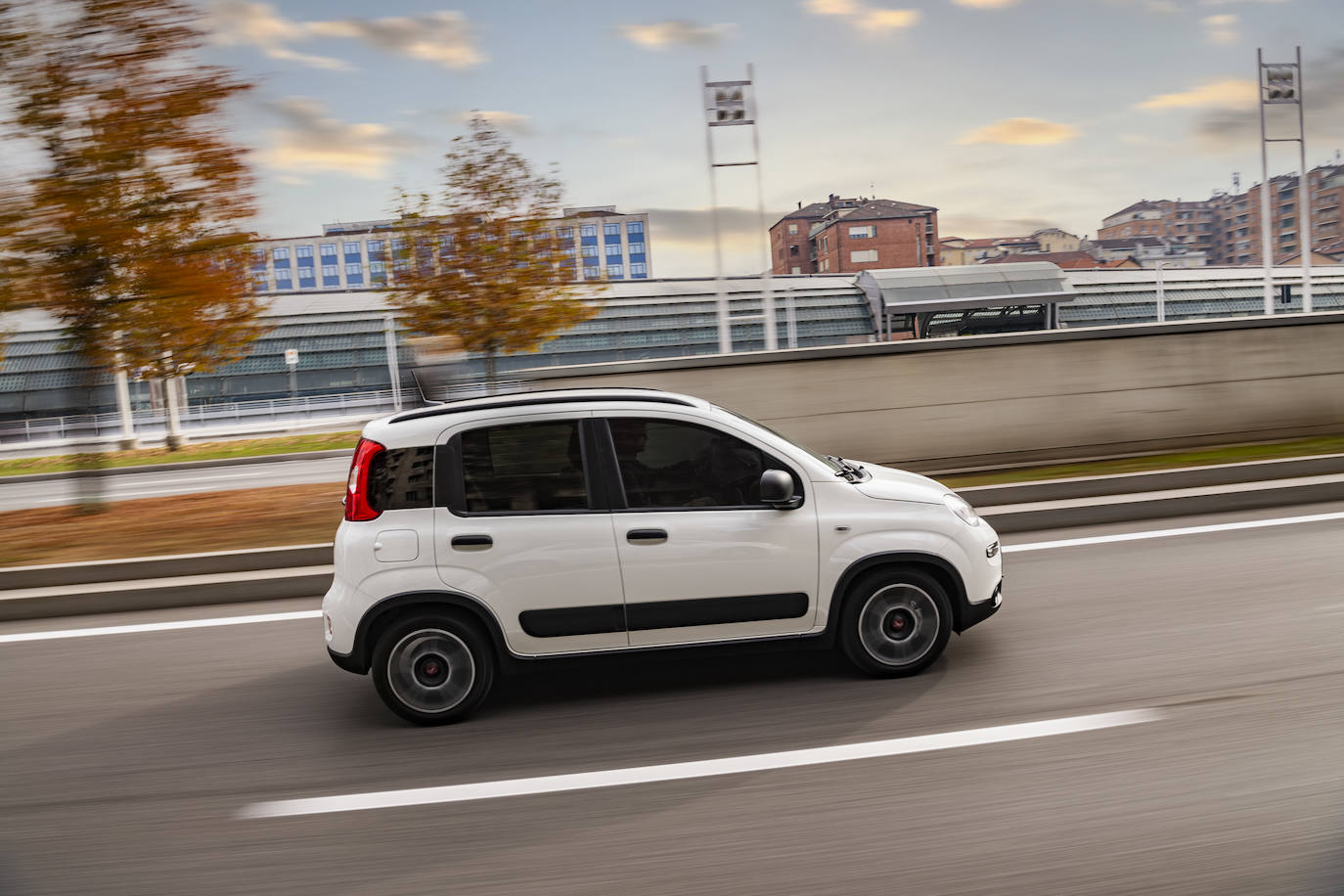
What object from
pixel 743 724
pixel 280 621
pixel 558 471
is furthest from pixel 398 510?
pixel 280 621

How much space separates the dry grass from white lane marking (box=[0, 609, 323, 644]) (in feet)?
5.09

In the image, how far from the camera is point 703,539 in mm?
5020

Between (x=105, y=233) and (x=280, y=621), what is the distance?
6196mm

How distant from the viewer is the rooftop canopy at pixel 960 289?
183ft

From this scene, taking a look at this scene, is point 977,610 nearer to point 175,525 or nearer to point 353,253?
point 175,525

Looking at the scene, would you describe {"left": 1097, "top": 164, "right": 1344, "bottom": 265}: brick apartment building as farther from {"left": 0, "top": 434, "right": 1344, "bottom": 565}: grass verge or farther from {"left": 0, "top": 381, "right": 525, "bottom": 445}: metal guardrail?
{"left": 0, "top": 434, "right": 1344, "bottom": 565}: grass verge

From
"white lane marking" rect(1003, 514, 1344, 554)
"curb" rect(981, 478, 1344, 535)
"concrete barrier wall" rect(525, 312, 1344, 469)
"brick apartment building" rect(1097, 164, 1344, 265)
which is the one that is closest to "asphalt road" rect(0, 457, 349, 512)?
"concrete barrier wall" rect(525, 312, 1344, 469)

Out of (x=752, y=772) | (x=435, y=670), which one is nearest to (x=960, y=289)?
(x=435, y=670)

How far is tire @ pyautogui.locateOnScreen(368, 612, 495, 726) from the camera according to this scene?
16.4ft

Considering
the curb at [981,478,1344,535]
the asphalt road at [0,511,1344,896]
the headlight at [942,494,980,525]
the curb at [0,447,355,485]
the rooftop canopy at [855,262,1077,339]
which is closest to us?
the asphalt road at [0,511,1344,896]

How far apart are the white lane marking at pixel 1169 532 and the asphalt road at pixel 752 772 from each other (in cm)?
157

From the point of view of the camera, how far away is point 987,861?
342cm

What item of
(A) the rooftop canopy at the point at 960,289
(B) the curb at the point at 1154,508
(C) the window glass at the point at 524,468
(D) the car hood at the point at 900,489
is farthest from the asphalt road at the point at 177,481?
(A) the rooftop canopy at the point at 960,289

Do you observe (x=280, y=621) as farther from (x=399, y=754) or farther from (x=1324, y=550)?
(x=1324, y=550)
